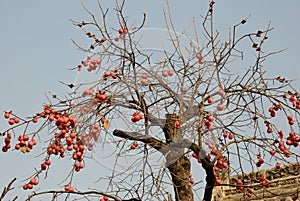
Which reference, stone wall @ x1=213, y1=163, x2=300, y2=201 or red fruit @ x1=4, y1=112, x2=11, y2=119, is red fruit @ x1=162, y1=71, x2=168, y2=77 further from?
stone wall @ x1=213, y1=163, x2=300, y2=201

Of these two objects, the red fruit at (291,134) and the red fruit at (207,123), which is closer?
the red fruit at (207,123)

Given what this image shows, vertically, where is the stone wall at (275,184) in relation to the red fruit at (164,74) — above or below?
below

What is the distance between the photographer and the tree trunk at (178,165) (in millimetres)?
2107

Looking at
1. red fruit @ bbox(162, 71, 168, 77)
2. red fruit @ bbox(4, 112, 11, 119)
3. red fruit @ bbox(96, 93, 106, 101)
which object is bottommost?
red fruit @ bbox(4, 112, 11, 119)

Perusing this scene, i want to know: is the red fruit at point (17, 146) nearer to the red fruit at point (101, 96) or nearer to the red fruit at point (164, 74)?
the red fruit at point (101, 96)

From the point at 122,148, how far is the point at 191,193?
409 mm

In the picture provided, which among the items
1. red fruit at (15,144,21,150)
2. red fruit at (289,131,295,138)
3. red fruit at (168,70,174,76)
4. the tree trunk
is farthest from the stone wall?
red fruit at (15,144,21,150)

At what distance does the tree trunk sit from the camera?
2.11 meters

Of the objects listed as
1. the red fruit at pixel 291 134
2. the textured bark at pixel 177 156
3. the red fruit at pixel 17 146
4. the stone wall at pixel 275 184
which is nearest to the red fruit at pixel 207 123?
the textured bark at pixel 177 156

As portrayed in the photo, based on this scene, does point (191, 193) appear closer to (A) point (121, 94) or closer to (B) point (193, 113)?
(B) point (193, 113)

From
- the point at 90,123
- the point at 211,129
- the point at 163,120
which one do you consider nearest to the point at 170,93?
the point at 163,120

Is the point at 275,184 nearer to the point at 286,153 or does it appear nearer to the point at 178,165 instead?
the point at 286,153

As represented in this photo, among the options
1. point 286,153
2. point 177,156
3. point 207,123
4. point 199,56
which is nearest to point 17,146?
point 177,156

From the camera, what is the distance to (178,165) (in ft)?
7.07
